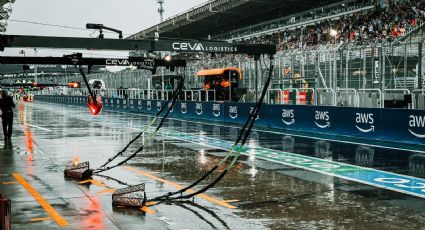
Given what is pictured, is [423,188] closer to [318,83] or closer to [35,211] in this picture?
[35,211]

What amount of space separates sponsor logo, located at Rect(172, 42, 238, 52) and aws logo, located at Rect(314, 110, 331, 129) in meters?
8.51

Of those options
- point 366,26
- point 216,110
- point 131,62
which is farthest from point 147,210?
point 366,26

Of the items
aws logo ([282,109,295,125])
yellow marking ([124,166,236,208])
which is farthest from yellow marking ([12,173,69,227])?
aws logo ([282,109,295,125])

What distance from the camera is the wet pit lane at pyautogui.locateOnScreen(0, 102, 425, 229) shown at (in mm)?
7266

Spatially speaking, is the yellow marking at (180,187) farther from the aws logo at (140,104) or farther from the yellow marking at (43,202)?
the aws logo at (140,104)

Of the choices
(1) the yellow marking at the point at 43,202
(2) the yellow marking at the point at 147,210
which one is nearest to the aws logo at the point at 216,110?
(1) the yellow marking at the point at 43,202

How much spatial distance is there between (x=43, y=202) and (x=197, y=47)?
639 centimetres

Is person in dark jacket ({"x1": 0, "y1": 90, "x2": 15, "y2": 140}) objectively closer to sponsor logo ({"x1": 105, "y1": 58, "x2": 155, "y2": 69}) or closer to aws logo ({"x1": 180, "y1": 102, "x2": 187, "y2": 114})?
sponsor logo ({"x1": 105, "y1": 58, "x2": 155, "y2": 69})

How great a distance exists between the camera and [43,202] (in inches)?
338

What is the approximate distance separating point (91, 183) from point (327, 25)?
27.7 metres

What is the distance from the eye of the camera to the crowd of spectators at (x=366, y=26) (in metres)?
26.8

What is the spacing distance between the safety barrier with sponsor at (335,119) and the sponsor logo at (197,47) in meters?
6.72

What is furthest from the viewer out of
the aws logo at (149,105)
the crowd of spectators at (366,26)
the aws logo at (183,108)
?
the aws logo at (149,105)

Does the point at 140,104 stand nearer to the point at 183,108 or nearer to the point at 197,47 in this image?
the point at 183,108
